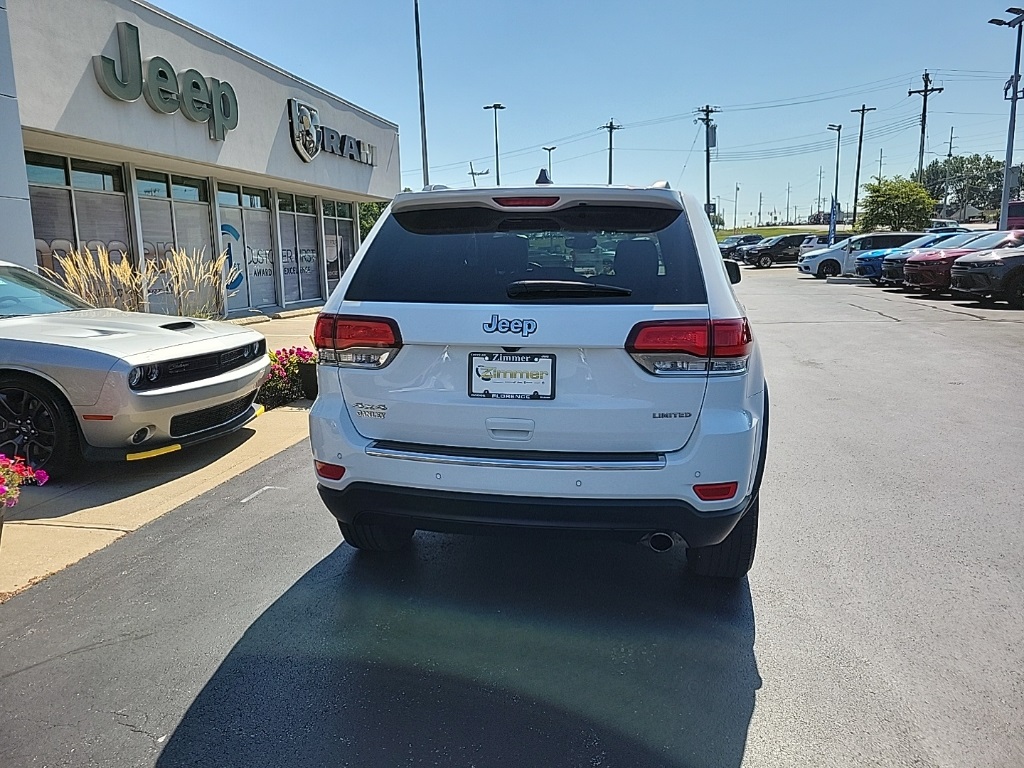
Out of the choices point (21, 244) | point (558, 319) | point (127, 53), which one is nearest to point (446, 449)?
point (558, 319)

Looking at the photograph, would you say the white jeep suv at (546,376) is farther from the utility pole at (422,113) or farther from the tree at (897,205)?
the tree at (897,205)

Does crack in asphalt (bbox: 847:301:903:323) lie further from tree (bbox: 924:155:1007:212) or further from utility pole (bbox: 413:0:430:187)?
tree (bbox: 924:155:1007:212)

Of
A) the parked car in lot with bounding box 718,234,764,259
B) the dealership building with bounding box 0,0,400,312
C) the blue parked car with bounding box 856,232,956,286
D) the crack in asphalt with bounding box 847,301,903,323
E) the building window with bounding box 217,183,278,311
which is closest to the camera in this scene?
the dealership building with bounding box 0,0,400,312

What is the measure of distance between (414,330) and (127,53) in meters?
11.9

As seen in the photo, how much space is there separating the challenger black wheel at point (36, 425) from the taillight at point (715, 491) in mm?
4255

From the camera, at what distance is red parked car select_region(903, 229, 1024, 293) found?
18.3 meters

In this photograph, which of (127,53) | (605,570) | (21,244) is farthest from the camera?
(127,53)

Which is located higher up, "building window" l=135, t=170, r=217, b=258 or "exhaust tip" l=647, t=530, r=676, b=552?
"building window" l=135, t=170, r=217, b=258

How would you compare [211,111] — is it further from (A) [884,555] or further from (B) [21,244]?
(A) [884,555]

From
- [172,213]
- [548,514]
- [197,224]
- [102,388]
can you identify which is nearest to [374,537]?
[548,514]

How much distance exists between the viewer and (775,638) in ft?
10.4

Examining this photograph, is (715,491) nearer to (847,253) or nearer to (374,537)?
(374,537)

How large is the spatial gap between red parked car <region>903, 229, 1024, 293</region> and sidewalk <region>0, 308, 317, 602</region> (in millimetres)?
17747

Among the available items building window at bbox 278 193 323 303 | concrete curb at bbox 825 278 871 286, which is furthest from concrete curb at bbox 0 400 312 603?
concrete curb at bbox 825 278 871 286
